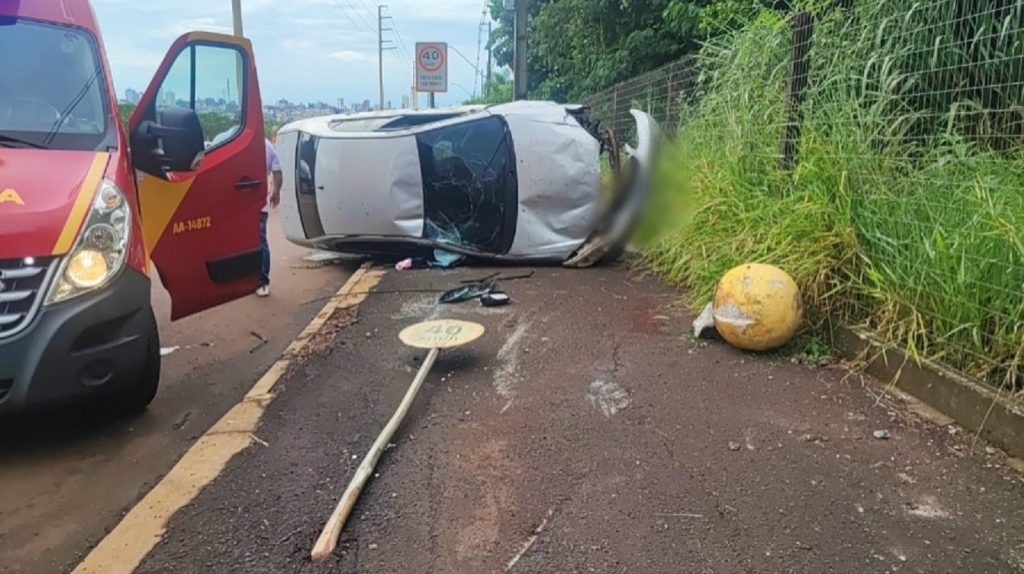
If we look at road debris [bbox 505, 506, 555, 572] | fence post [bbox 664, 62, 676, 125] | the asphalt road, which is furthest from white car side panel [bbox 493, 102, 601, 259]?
road debris [bbox 505, 506, 555, 572]

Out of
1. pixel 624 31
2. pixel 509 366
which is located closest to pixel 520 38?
pixel 624 31

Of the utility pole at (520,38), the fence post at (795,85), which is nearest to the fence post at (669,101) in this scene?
the fence post at (795,85)

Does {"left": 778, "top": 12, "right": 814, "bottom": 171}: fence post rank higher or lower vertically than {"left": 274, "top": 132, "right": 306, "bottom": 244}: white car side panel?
higher

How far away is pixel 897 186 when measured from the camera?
4137 millimetres

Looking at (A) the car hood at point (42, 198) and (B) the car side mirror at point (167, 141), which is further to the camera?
(B) the car side mirror at point (167, 141)

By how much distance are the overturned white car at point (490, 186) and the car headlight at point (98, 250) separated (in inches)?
156

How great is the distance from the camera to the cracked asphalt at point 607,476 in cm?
243

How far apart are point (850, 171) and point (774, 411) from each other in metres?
1.76

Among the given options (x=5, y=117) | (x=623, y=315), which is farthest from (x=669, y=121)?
(x=5, y=117)

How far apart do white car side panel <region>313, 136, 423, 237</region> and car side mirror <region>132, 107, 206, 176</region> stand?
3.33 m

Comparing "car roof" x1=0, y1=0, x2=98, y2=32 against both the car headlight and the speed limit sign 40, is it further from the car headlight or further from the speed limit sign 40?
the speed limit sign 40

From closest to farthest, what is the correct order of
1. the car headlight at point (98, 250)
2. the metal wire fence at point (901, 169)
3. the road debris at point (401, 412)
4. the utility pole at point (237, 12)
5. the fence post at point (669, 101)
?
the road debris at point (401, 412) → the car headlight at point (98, 250) → the metal wire fence at point (901, 169) → the fence post at point (669, 101) → the utility pole at point (237, 12)

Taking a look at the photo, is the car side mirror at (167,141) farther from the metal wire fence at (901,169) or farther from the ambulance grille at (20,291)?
the metal wire fence at (901,169)

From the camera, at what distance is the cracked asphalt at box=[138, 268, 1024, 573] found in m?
2.43
